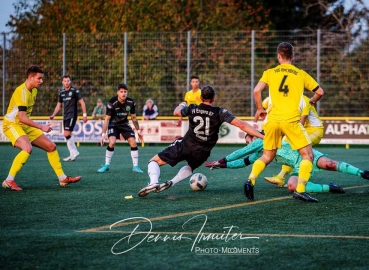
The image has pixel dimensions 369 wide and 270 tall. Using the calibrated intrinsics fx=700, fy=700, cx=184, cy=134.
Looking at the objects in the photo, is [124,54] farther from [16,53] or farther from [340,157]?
[340,157]

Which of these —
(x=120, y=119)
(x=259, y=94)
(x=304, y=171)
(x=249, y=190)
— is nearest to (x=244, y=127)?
(x=259, y=94)

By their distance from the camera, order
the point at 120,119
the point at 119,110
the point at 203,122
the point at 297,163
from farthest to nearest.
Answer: the point at 120,119
the point at 119,110
the point at 297,163
the point at 203,122

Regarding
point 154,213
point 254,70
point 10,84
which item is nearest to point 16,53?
point 10,84

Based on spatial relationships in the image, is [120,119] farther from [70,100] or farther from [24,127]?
[24,127]

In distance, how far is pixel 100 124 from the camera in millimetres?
26297

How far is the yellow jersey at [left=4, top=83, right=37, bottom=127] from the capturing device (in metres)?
10.3

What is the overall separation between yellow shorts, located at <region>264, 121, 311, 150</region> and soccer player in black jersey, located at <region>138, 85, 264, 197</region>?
0.25 metres

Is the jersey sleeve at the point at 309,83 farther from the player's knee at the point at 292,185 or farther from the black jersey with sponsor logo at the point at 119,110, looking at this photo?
the black jersey with sponsor logo at the point at 119,110

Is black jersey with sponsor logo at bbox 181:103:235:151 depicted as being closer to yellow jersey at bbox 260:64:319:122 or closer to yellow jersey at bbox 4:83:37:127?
yellow jersey at bbox 260:64:319:122

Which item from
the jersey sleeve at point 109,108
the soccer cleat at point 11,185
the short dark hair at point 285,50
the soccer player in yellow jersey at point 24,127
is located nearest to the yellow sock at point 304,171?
the short dark hair at point 285,50

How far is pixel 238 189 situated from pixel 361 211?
2.78 meters

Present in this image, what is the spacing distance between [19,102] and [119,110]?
4.33 metres

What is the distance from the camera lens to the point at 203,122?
30.6ft

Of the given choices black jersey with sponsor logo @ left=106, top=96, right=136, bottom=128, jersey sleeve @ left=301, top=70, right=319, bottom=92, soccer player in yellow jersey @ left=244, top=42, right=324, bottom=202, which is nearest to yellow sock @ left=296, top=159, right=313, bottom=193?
soccer player in yellow jersey @ left=244, top=42, right=324, bottom=202
